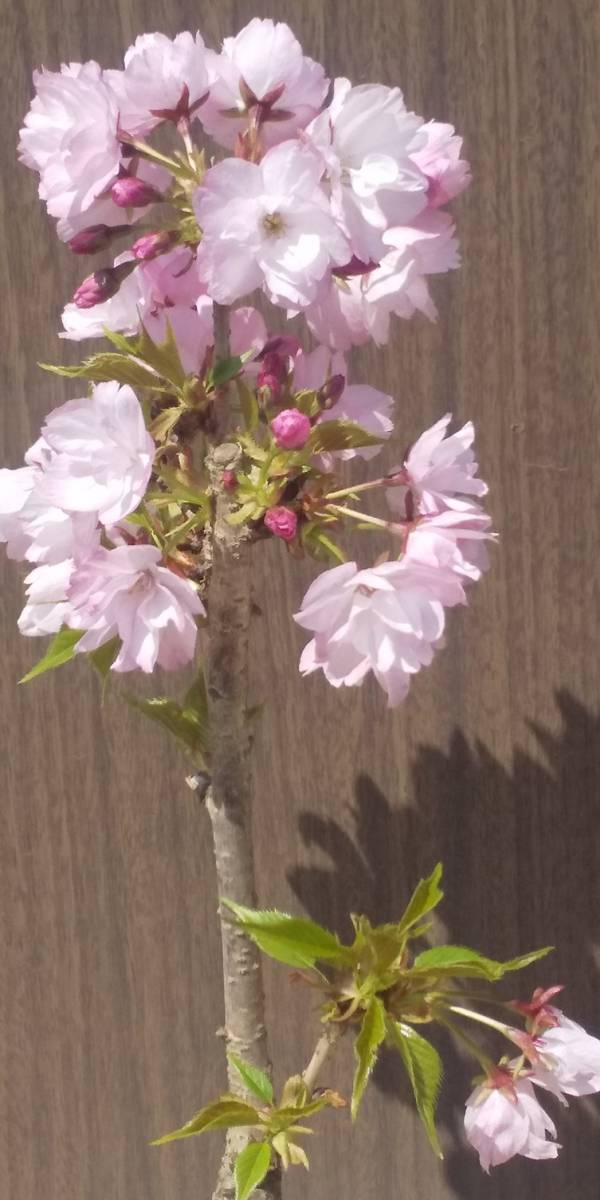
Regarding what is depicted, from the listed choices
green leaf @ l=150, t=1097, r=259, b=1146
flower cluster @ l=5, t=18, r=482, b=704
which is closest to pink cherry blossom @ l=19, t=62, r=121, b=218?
flower cluster @ l=5, t=18, r=482, b=704

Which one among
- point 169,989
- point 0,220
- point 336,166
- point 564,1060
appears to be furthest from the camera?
point 169,989

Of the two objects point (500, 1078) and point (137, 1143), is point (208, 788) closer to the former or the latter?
point (500, 1078)

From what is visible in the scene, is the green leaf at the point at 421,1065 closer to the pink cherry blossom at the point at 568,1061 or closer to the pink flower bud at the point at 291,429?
the pink cherry blossom at the point at 568,1061

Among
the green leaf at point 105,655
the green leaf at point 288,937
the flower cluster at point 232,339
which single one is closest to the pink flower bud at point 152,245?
the flower cluster at point 232,339

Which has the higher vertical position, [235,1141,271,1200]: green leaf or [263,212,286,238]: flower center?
[263,212,286,238]: flower center

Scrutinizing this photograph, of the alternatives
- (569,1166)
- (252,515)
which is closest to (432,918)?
(569,1166)

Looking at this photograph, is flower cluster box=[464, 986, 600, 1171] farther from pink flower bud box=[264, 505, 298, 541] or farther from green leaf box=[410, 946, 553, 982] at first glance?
pink flower bud box=[264, 505, 298, 541]
